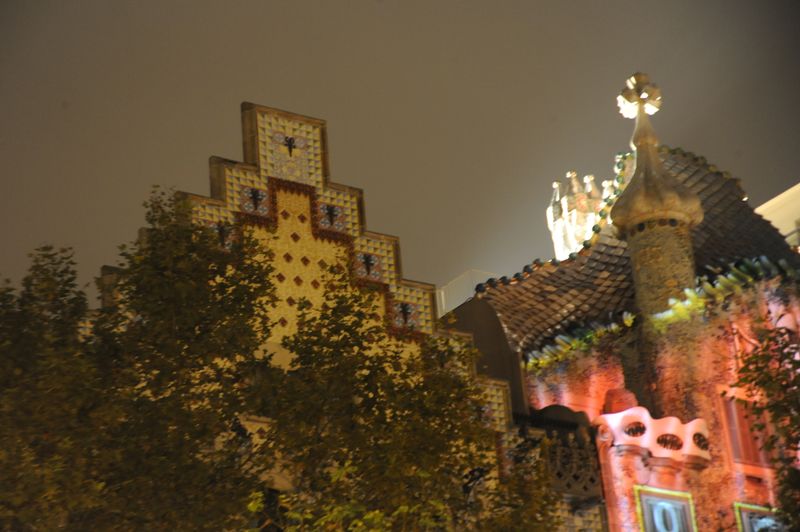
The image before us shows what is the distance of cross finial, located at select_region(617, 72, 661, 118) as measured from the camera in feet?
89.9

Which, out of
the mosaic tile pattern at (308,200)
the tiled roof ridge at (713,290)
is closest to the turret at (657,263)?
the tiled roof ridge at (713,290)

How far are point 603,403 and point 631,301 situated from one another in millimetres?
1893

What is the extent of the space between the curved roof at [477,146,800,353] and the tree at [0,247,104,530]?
1172 centimetres

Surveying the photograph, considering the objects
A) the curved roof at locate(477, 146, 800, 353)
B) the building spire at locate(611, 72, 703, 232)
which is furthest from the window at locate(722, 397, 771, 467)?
the building spire at locate(611, 72, 703, 232)

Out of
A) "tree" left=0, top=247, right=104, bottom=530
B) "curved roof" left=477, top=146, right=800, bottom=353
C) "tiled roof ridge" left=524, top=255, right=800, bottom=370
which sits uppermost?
"curved roof" left=477, top=146, right=800, bottom=353

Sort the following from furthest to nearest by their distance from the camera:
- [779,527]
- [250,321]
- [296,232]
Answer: [779,527] → [296,232] → [250,321]

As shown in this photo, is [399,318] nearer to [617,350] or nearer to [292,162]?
[292,162]

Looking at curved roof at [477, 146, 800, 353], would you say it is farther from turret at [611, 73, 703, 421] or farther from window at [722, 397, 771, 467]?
window at [722, 397, 771, 467]

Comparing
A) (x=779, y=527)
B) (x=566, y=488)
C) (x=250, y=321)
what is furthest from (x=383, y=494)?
(x=779, y=527)

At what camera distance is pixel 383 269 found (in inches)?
840

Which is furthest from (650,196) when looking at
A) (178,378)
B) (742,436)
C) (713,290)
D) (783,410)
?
(178,378)

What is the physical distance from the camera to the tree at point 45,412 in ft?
47.5

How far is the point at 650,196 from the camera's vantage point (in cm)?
2606

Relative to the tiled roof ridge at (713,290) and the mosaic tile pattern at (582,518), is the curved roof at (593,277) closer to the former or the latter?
the tiled roof ridge at (713,290)
